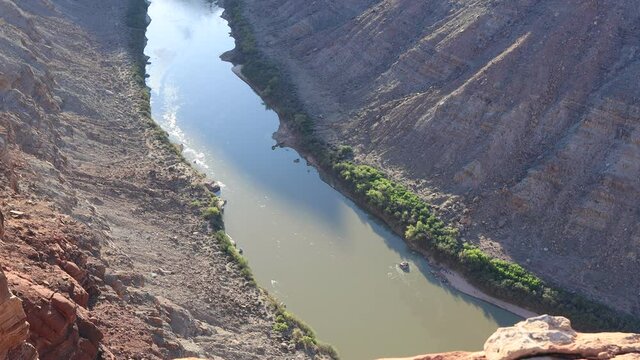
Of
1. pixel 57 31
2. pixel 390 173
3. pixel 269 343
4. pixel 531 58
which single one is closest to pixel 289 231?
pixel 390 173

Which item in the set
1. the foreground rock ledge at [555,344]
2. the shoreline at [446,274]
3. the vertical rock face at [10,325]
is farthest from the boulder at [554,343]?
the shoreline at [446,274]

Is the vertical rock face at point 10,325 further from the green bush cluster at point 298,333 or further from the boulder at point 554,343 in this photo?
the green bush cluster at point 298,333

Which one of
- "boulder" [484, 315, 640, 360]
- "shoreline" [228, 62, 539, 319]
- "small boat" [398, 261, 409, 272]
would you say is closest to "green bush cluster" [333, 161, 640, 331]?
"shoreline" [228, 62, 539, 319]

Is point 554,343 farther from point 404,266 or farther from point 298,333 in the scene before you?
point 404,266

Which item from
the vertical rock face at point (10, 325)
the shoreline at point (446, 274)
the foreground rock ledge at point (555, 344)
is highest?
the shoreline at point (446, 274)

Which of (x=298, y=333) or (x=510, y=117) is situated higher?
(x=510, y=117)

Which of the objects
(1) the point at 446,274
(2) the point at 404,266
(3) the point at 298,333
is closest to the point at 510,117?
(1) the point at 446,274
